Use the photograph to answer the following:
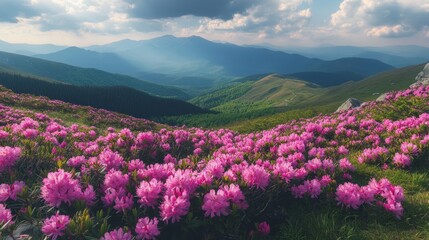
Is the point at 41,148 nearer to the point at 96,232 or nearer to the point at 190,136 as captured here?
the point at 96,232

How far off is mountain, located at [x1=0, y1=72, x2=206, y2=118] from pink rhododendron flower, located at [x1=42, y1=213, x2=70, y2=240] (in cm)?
17268

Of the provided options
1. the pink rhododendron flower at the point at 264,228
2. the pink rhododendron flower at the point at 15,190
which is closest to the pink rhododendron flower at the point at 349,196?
the pink rhododendron flower at the point at 264,228

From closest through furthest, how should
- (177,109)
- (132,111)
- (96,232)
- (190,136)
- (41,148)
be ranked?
(96,232) < (41,148) < (190,136) < (132,111) < (177,109)

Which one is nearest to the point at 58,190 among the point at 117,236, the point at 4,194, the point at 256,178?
the point at 4,194

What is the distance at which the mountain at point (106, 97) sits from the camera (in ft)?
565

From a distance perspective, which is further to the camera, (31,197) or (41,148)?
(41,148)

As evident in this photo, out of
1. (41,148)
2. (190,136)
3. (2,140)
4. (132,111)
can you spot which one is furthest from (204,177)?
(132,111)

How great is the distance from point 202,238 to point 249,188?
3.80ft

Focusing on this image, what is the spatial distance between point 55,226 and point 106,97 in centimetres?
18425

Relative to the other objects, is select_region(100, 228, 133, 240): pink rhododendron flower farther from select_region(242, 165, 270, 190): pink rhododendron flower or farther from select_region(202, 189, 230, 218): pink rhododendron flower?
select_region(242, 165, 270, 190): pink rhododendron flower

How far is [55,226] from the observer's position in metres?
3.80

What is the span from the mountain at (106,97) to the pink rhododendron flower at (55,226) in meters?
173

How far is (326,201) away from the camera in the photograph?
5.84 metres

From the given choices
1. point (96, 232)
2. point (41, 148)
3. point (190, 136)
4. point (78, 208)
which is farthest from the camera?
point (190, 136)
